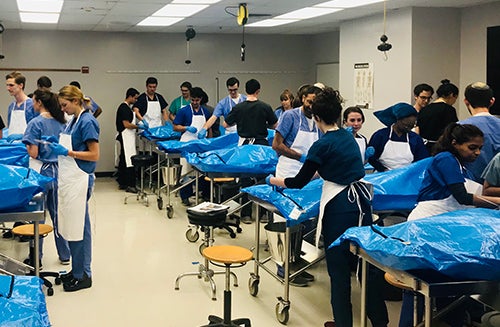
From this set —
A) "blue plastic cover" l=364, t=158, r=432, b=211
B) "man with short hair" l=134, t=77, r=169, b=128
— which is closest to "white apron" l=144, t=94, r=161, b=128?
"man with short hair" l=134, t=77, r=169, b=128

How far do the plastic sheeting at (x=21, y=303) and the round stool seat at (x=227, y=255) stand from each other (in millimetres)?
1429

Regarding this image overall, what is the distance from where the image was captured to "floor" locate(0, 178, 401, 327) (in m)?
3.79

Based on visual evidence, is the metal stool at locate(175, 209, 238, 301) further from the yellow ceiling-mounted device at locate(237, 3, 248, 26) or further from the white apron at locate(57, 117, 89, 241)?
the yellow ceiling-mounted device at locate(237, 3, 248, 26)

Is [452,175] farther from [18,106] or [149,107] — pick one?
[149,107]

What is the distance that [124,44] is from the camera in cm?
959

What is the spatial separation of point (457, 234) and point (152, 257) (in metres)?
3.36

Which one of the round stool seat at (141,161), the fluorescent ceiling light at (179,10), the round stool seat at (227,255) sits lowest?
the round stool seat at (227,255)

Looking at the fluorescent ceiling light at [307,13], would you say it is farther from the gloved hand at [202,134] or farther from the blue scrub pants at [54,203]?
the blue scrub pants at [54,203]

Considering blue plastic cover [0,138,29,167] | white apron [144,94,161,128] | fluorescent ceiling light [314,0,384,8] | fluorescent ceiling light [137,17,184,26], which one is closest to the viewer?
blue plastic cover [0,138,29,167]

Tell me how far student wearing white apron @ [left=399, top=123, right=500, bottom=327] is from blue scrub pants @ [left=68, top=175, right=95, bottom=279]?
7.60ft

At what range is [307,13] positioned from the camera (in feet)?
23.5

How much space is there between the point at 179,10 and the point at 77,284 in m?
3.72

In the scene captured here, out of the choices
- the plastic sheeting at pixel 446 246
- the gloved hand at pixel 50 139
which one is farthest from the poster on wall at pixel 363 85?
the plastic sheeting at pixel 446 246

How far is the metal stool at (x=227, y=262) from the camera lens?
339cm
